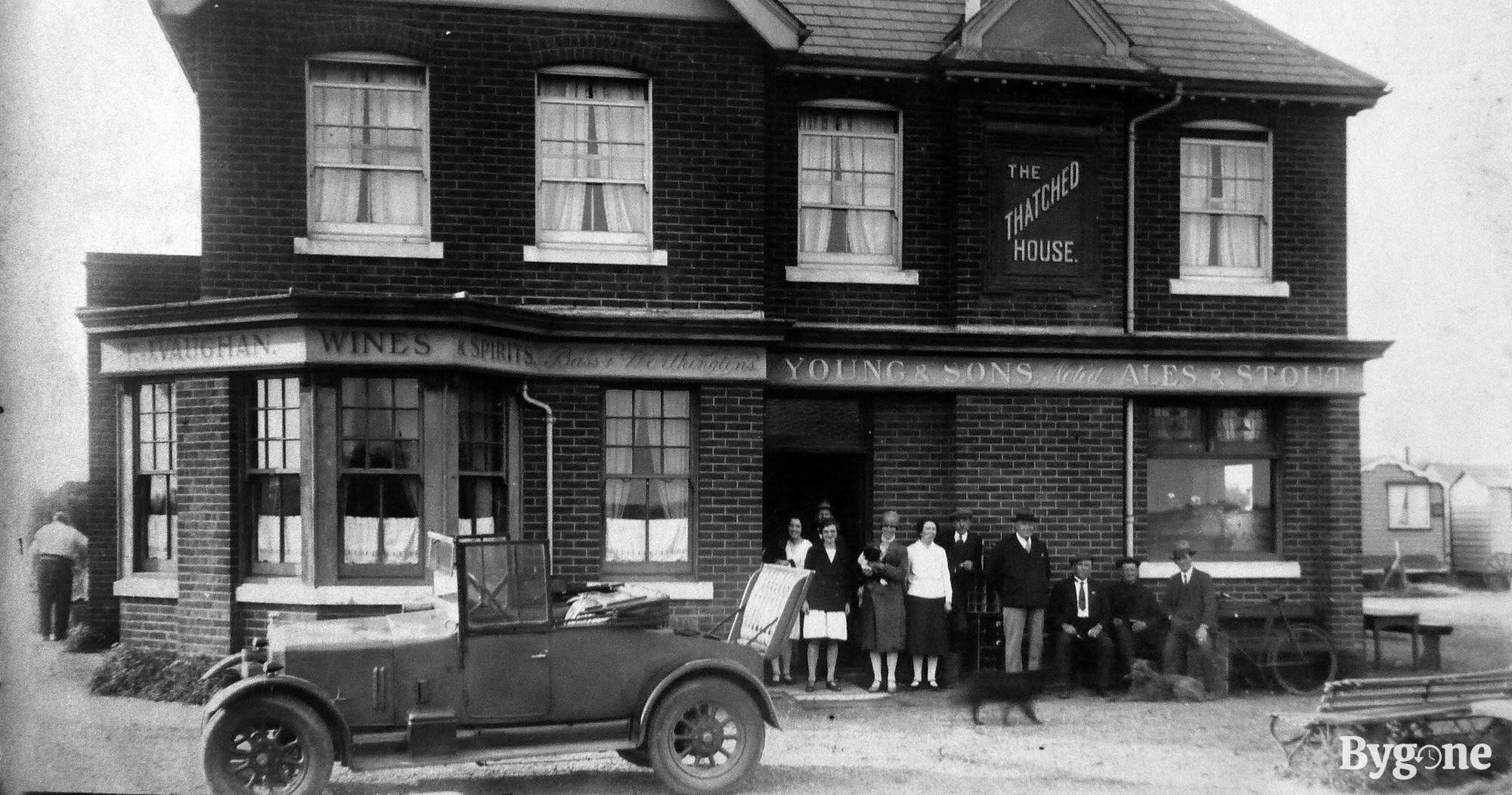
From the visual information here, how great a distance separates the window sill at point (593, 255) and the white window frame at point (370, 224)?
91 centimetres

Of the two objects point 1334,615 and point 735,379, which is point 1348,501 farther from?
point 735,379

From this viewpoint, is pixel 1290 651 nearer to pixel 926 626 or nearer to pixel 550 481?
pixel 926 626

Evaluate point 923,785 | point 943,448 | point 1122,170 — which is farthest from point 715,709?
point 1122,170

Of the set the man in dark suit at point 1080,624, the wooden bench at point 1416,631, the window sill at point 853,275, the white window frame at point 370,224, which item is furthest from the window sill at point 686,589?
the wooden bench at point 1416,631

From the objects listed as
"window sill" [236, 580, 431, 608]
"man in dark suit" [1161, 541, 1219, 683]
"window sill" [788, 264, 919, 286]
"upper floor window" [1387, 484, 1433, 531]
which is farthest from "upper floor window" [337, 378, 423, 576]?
"upper floor window" [1387, 484, 1433, 531]

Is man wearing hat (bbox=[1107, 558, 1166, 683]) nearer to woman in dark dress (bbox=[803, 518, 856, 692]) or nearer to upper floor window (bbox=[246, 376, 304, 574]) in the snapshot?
woman in dark dress (bbox=[803, 518, 856, 692])

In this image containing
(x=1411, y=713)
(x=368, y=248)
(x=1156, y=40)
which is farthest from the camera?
(x=1156, y=40)

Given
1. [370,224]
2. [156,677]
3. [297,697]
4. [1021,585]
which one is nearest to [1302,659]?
[1021,585]

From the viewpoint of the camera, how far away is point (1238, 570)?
13164 mm

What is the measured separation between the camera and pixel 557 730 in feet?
25.8

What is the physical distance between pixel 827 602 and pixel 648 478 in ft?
6.96

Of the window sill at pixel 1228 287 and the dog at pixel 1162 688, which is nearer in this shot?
the dog at pixel 1162 688

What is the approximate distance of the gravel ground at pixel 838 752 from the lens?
8.41m

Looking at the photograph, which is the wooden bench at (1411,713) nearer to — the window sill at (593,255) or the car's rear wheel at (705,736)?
the car's rear wheel at (705,736)
